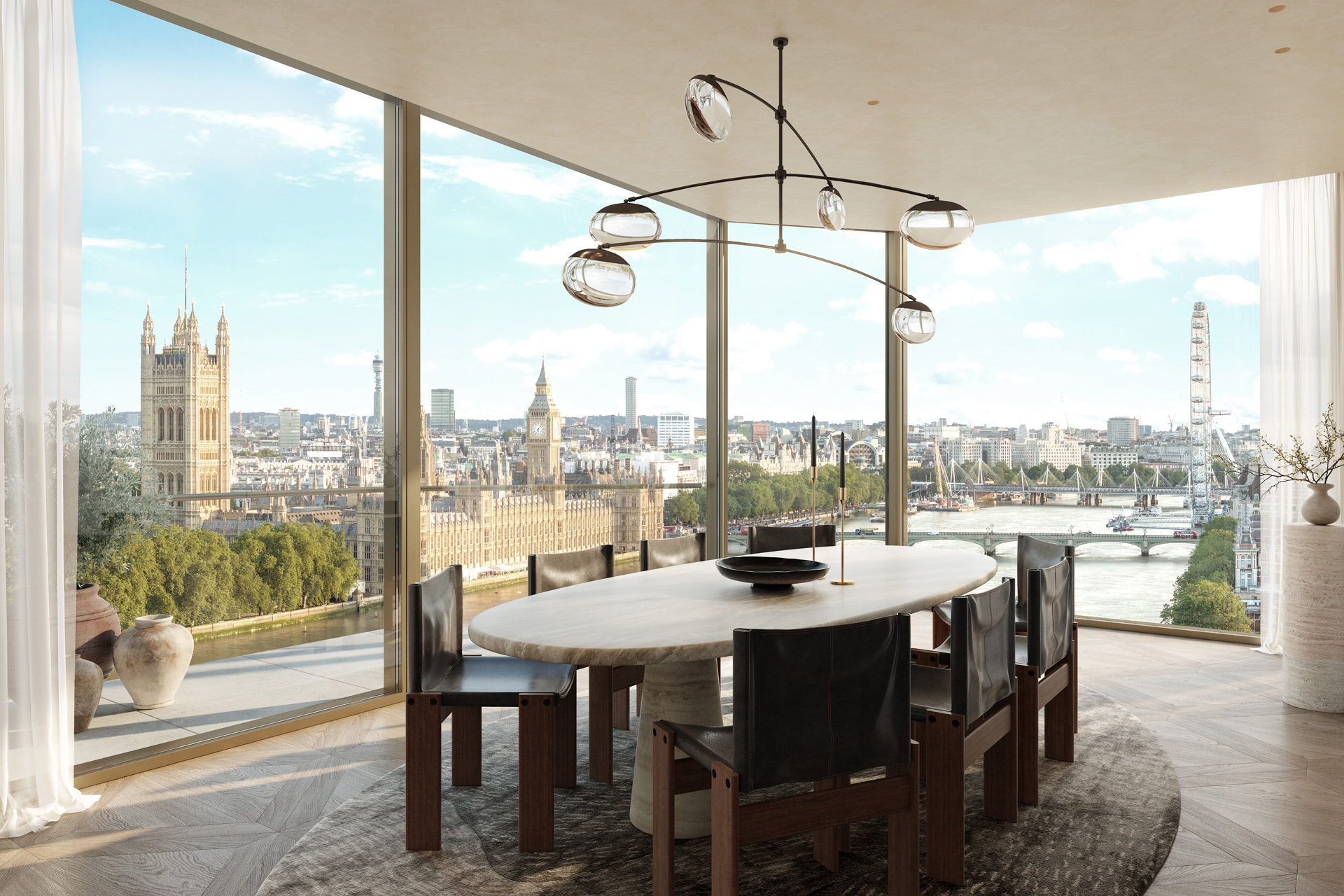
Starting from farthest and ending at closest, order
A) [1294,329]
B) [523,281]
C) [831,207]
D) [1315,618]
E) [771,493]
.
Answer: [771,493] → [1294,329] → [523,281] → [1315,618] → [831,207]

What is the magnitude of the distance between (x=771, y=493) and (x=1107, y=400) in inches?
98.0

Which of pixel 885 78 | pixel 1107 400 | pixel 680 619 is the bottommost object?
pixel 680 619

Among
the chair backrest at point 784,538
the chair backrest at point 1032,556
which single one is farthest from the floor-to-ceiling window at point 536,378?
the chair backrest at point 1032,556

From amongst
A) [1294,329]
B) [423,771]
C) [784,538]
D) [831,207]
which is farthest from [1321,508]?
[423,771]

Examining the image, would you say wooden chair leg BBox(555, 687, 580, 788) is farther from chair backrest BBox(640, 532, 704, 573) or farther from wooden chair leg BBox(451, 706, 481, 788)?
chair backrest BBox(640, 532, 704, 573)

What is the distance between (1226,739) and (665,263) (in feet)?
13.7

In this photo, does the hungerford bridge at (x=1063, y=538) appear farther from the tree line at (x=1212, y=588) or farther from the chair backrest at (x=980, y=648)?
the chair backrest at (x=980, y=648)

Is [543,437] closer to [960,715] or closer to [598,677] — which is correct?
[598,677]

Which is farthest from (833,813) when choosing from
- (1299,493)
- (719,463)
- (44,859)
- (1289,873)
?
(1299,493)

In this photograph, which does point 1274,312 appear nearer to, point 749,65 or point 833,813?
point 749,65

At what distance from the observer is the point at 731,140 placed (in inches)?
182

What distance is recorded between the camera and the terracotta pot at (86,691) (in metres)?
3.22

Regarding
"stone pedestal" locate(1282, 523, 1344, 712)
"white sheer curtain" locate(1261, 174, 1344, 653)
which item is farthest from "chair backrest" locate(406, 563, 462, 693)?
"white sheer curtain" locate(1261, 174, 1344, 653)

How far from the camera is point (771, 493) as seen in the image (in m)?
6.57
